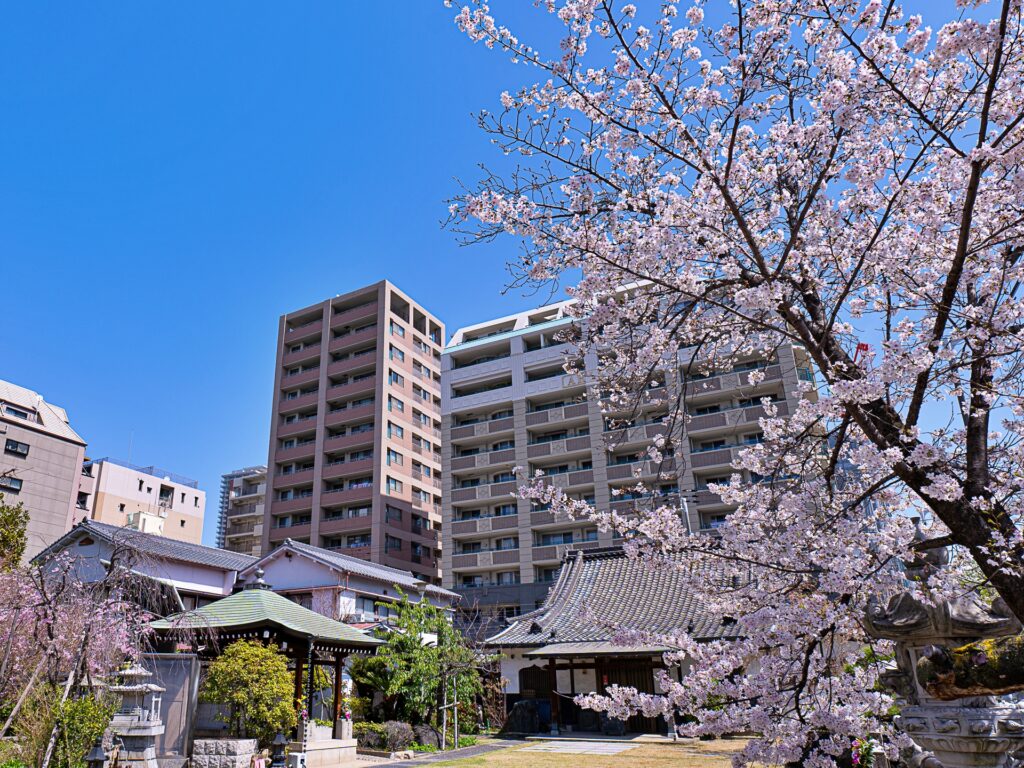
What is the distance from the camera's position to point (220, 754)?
1184 centimetres

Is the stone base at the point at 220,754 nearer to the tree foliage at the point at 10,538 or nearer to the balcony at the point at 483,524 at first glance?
the tree foliage at the point at 10,538

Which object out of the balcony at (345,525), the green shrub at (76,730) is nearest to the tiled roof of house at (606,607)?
the green shrub at (76,730)

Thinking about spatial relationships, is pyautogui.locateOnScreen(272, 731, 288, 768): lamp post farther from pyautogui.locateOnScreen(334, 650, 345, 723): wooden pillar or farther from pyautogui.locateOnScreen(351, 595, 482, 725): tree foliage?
pyautogui.locateOnScreen(351, 595, 482, 725): tree foliage

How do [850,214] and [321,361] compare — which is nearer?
[850,214]

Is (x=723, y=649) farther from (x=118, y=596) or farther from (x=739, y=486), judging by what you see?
(x=118, y=596)

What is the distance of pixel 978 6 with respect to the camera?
3.55 m

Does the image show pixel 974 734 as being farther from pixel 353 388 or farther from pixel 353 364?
pixel 353 364

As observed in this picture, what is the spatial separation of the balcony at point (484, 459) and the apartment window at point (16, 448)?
23.1 metres

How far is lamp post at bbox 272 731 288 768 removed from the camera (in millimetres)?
12581

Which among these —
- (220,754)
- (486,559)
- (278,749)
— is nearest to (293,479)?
(486,559)

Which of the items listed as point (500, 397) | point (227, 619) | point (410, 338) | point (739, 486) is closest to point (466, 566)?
point (500, 397)

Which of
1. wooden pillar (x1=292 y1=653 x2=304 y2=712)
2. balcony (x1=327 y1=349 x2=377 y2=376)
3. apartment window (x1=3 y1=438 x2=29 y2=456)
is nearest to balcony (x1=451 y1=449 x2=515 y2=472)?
balcony (x1=327 y1=349 x2=377 y2=376)

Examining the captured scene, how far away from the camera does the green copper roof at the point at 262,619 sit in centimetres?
1312

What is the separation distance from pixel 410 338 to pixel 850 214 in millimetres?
43378
